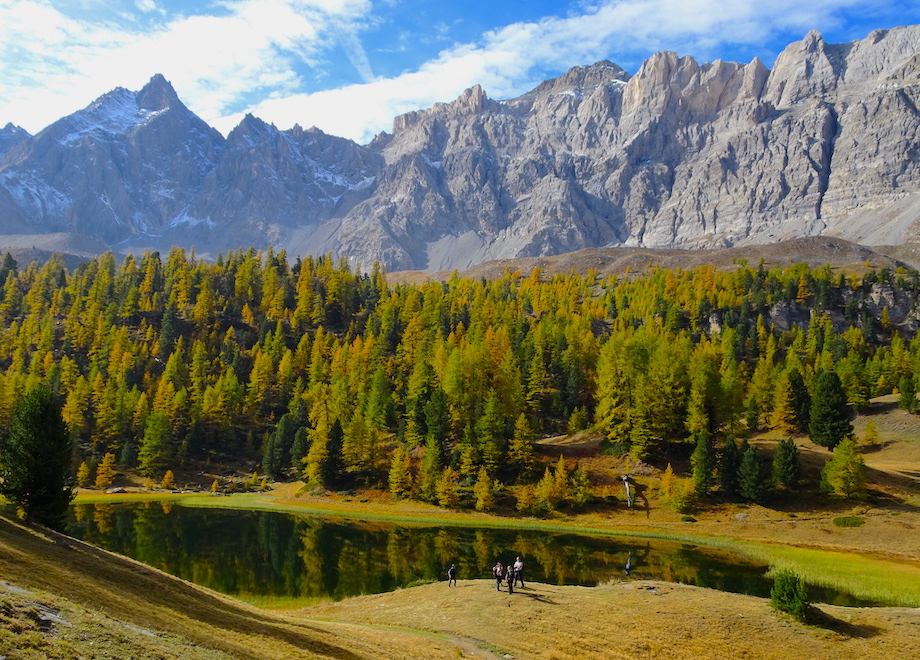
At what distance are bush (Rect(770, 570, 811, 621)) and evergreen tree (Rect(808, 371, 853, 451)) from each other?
64005 mm

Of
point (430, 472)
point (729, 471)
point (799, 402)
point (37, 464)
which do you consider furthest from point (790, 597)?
point (799, 402)

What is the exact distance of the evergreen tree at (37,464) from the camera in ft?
113

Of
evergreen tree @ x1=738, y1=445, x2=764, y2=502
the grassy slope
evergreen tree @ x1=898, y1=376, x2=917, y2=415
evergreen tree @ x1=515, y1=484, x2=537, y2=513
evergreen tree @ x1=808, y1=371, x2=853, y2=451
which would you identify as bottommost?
evergreen tree @ x1=515, y1=484, x2=537, y2=513

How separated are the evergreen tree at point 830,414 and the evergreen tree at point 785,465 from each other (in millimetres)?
12943

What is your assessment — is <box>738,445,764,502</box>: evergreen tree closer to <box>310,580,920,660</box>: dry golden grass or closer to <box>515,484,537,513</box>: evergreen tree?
<box>515,484,537,513</box>: evergreen tree

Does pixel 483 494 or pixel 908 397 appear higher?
pixel 908 397

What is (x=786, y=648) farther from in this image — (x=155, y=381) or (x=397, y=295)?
(x=397, y=295)

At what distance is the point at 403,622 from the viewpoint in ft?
109

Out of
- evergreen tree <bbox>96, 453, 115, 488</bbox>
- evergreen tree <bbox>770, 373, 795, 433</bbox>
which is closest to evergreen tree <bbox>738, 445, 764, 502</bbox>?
evergreen tree <bbox>770, 373, 795, 433</bbox>

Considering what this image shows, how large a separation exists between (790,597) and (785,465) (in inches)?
2038

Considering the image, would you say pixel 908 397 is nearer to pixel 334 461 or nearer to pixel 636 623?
pixel 636 623

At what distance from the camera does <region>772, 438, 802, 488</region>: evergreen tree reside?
77875 millimetres

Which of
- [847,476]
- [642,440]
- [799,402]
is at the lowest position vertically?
[847,476]

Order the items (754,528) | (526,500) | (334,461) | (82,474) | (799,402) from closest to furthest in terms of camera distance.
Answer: (754,528), (526,500), (82,474), (334,461), (799,402)
